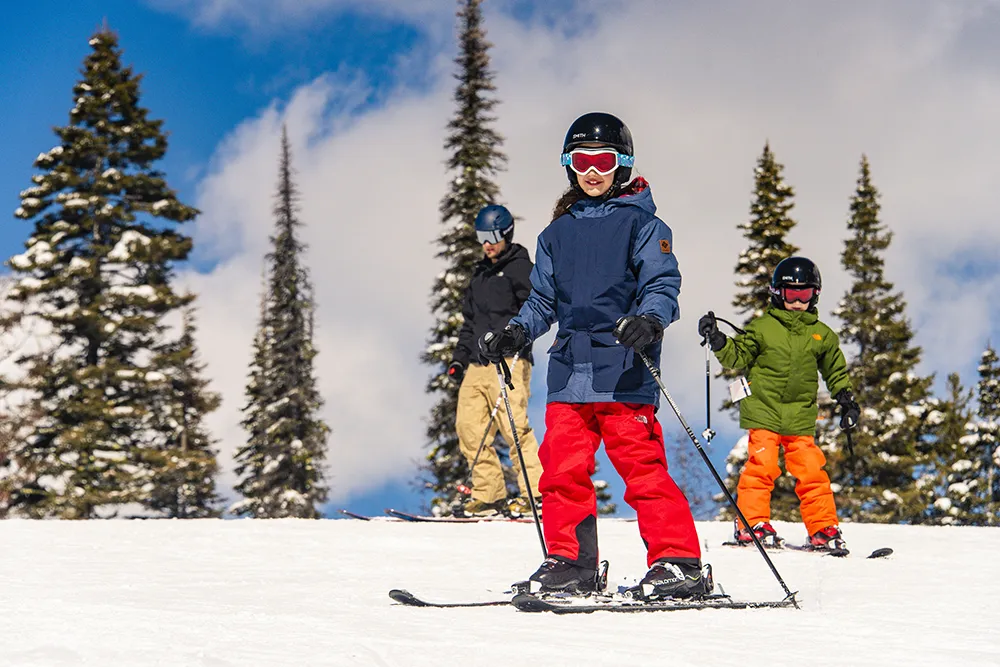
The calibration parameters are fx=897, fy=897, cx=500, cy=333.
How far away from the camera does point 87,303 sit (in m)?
26.0

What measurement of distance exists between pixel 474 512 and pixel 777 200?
19645 mm

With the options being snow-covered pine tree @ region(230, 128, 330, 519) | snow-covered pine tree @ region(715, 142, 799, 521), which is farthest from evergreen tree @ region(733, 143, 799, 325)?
snow-covered pine tree @ region(230, 128, 330, 519)

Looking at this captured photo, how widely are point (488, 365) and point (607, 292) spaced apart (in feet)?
14.6

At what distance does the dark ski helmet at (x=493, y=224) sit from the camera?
827cm

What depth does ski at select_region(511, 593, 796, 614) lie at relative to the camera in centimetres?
347

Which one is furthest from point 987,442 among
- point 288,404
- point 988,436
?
point 288,404

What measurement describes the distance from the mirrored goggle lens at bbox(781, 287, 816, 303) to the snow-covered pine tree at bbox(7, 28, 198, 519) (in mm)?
21241

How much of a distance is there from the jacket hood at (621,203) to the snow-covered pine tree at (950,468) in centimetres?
2344

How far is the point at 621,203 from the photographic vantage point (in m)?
4.16

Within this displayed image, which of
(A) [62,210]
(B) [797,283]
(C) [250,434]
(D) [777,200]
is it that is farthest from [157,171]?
(B) [797,283]

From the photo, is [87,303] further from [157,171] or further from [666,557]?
[666,557]

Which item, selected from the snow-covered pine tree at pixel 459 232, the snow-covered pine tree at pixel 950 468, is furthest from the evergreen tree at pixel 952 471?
the snow-covered pine tree at pixel 459 232

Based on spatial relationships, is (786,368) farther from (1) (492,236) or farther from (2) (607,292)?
(2) (607,292)

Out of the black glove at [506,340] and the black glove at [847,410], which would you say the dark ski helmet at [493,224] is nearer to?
the black glove at [847,410]
